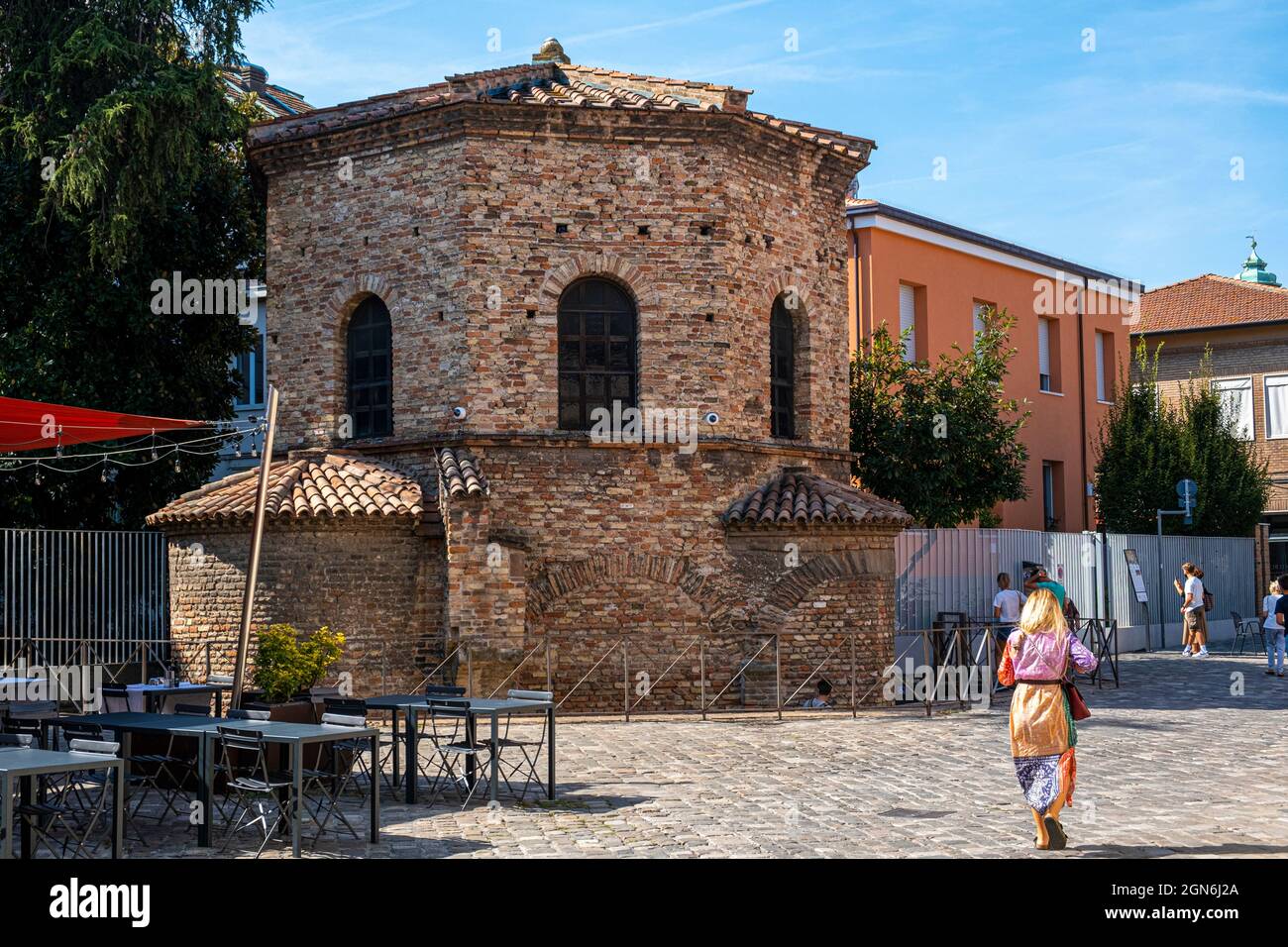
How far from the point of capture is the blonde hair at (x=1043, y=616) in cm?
859

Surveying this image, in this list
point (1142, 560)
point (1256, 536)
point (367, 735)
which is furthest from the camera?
point (1256, 536)

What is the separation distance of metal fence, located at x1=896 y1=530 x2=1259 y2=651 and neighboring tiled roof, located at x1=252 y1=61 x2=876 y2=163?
6.62m

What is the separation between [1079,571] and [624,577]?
1189cm

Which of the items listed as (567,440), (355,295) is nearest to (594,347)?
(567,440)

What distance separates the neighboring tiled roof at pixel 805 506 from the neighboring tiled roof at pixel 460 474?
335 centimetres

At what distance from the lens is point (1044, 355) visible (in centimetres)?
3141

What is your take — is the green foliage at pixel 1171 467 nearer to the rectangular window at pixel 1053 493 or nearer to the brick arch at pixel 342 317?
the rectangular window at pixel 1053 493

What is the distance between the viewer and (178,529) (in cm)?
1720

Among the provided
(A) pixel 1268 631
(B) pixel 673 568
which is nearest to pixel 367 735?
(B) pixel 673 568

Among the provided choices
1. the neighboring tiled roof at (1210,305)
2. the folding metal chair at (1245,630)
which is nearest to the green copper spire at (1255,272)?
the neighboring tiled roof at (1210,305)

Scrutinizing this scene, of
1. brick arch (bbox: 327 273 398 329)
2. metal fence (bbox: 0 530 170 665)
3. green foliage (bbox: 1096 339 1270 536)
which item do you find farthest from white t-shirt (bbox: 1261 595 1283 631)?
metal fence (bbox: 0 530 170 665)

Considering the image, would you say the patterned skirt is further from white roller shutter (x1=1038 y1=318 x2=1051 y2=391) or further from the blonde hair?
white roller shutter (x1=1038 y1=318 x2=1051 y2=391)

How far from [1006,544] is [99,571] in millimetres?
14549
